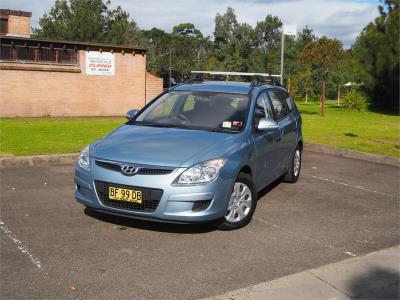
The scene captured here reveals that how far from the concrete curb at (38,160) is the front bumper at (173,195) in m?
4.07

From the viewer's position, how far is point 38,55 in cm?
2534

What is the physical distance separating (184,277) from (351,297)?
1.37m

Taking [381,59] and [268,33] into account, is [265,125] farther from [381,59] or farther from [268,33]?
[268,33]

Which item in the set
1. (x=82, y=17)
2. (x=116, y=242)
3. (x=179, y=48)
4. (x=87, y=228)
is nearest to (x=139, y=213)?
(x=116, y=242)

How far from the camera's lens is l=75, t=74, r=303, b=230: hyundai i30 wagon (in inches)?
191

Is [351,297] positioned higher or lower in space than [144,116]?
lower

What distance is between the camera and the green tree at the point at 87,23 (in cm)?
5353

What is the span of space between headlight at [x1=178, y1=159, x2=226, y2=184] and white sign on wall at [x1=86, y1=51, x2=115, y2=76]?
76.8 feet

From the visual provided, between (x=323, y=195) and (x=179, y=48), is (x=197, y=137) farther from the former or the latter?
(x=179, y=48)

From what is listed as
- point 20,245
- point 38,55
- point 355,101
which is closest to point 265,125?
point 20,245

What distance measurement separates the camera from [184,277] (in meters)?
4.14

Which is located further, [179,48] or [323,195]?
[179,48]

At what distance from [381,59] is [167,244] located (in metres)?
27.3

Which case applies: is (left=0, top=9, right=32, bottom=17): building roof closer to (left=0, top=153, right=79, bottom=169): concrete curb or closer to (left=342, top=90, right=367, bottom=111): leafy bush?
(left=342, top=90, right=367, bottom=111): leafy bush
